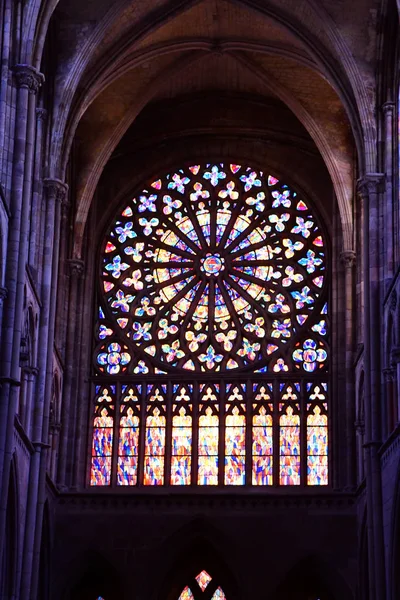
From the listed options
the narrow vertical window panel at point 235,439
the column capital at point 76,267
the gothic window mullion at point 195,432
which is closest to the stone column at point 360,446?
the narrow vertical window panel at point 235,439

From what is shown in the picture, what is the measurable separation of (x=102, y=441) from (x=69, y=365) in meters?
1.75

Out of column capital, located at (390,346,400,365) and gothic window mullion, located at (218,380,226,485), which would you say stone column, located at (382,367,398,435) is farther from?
gothic window mullion, located at (218,380,226,485)

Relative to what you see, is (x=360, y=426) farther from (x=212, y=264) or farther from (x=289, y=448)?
(x=212, y=264)

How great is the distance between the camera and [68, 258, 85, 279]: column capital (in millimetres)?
30672

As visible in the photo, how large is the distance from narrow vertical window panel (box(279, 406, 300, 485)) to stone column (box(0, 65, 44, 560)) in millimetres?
8295

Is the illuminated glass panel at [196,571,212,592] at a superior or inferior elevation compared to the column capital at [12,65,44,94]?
inferior

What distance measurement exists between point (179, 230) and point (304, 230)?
283 cm

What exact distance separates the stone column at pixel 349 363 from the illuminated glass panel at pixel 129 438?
14.6 ft

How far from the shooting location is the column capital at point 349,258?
2998cm

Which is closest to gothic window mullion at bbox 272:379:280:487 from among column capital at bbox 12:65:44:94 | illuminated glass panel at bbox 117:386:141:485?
illuminated glass panel at bbox 117:386:141:485

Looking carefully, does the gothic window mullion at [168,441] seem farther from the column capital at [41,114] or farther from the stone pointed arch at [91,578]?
the column capital at [41,114]

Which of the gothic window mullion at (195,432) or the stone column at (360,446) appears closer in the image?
the stone column at (360,446)

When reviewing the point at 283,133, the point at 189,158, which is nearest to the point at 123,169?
the point at 189,158

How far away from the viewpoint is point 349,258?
98.5ft
